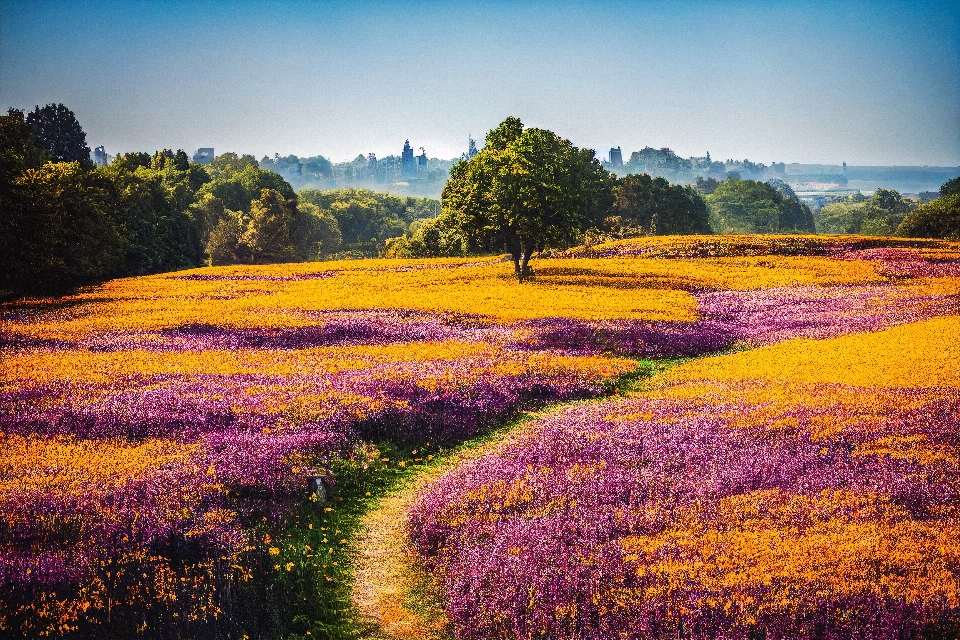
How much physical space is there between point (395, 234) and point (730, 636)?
196 meters

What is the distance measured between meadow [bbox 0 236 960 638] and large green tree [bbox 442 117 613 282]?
2277 cm

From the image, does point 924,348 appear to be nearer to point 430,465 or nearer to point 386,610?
point 430,465

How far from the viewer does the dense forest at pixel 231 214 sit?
47.7 metres

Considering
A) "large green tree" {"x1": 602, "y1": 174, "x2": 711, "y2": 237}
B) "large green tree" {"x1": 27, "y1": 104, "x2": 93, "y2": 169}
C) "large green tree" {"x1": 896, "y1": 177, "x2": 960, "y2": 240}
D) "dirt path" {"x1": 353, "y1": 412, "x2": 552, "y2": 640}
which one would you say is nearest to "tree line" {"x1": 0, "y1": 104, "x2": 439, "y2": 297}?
"large green tree" {"x1": 27, "y1": 104, "x2": 93, "y2": 169}

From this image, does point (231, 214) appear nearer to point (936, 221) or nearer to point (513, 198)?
point (513, 198)

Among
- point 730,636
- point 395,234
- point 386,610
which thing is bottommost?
point 386,610

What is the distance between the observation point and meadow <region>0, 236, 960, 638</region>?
27.1ft

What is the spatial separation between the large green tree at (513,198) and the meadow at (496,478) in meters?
22.8

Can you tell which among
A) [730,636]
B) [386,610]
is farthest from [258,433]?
[730,636]

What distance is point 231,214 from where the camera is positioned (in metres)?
116

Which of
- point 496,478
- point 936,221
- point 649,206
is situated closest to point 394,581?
point 496,478

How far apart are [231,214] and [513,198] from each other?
263ft

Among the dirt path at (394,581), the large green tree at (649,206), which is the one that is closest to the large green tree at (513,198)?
the dirt path at (394,581)

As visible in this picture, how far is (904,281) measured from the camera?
159 feet
